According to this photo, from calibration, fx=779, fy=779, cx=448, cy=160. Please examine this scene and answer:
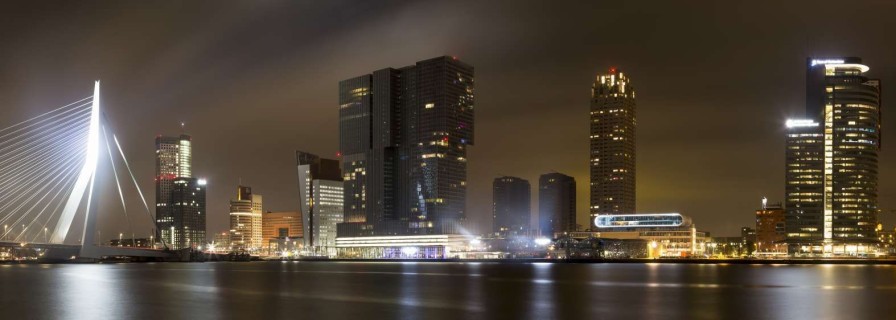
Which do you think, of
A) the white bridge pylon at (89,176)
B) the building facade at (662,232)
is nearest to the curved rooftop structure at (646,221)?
the building facade at (662,232)

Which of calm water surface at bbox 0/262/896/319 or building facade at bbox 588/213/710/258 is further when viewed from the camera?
building facade at bbox 588/213/710/258

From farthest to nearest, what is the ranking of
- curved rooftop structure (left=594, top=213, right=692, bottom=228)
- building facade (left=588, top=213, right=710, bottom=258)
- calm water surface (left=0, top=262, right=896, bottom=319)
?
curved rooftop structure (left=594, top=213, right=692, bottom=228) → building facade (left=588, top=213, right=710, bottom=258) → calm water surface (left=0, top=262, right=896, bottom=319)

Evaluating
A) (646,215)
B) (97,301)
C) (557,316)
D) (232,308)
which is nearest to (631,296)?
(557,316)

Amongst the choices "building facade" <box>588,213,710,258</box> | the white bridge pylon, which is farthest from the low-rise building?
the white bridge pylon

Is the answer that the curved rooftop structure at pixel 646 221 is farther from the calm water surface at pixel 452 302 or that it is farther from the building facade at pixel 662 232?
the calm water surface at pixel 452 302

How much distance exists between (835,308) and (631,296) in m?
12.9

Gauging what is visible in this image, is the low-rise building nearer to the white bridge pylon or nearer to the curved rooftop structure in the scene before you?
the curved rooftop structure

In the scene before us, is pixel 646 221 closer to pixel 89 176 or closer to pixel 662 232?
pixel 662 232

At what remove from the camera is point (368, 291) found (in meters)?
55.5

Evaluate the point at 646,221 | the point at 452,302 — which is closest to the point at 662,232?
the point at 646,221

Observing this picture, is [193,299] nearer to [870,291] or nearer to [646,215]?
[870,291]

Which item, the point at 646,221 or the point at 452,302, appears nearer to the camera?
the point at 452,302

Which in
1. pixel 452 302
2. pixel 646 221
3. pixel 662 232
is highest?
pixel 452 302

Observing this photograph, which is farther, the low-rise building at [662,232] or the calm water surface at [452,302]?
the low-rise building at [662,232]
